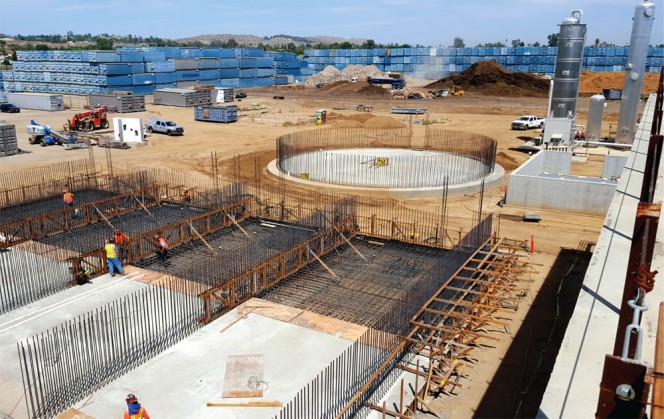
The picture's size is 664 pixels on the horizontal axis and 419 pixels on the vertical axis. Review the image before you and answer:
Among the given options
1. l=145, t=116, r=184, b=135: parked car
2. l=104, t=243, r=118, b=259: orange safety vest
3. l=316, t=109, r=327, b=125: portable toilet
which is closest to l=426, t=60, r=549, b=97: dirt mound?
l=316, t=109, r=327, b=125: portable toilet

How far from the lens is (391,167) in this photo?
1449 inches

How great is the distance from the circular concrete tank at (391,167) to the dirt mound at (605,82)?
54.8 m

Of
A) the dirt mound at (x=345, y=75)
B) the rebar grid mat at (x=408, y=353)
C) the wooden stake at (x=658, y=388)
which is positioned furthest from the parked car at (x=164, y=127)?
the dirt mound at (x=345, y=75)

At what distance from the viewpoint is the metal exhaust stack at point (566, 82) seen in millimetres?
40469

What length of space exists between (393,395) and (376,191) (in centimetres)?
2000

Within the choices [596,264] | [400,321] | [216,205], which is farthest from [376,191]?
[596,264]

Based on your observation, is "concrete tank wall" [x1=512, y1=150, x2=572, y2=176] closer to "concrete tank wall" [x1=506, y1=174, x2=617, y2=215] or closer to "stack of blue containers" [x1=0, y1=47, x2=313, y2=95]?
"concrete tank wall" [x1=506, y1=174, x2=617, y2=215]

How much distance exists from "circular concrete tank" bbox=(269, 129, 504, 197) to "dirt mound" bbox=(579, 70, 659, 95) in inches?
2157

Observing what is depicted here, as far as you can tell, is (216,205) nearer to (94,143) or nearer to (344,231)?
(344,231)

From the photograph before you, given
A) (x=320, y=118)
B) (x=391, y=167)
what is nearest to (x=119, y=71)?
(x=320, y=118)

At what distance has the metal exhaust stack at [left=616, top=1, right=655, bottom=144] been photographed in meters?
42.5

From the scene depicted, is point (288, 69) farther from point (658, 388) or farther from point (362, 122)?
point (658, 388)

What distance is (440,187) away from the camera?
3203 cm

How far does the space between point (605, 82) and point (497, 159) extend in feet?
198
